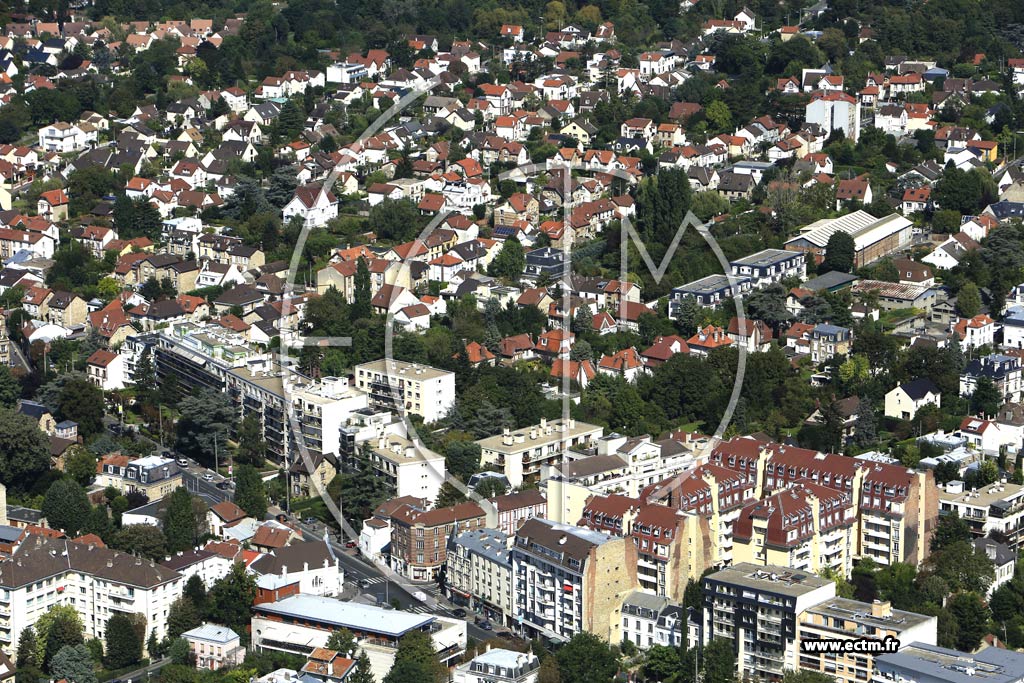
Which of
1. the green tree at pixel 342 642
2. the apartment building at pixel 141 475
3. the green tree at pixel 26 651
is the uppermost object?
the apartment building at pixel 141 475

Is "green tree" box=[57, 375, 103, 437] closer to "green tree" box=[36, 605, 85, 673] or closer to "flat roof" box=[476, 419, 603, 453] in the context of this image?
"flat roof" box=[476, 419, 603, 453]

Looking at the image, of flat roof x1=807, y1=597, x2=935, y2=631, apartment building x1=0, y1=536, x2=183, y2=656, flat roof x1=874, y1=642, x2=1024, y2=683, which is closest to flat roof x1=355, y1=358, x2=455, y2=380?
apartment building x1=0, y1=536, x2=183, y2=656

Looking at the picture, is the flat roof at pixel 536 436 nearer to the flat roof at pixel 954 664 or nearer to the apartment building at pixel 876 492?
the apartment building at pixel 876 492

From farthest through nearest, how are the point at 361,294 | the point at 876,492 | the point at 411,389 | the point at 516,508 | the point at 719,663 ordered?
1. the point at 361,294
2. the point at 411,389
3. the point at 516,508
4. the point at 876,492
5. the point at 719,663

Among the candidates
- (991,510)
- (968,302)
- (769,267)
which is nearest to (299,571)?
(991,510)

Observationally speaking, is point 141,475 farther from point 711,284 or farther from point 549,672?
point 711,284

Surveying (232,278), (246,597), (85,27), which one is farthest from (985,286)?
(85,27)

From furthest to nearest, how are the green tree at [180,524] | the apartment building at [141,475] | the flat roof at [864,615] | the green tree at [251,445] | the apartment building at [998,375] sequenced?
the apartment building at [998,375]
the green tree at [251,445]
the apartment building at [141,475]
the green tree at [180,524]
the flat roof at [864,615]

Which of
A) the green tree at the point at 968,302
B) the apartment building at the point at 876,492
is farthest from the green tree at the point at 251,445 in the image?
the green tree at the point at 968,302
